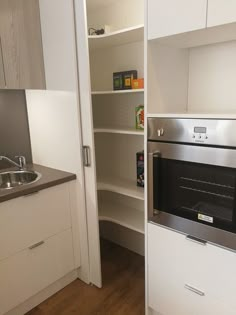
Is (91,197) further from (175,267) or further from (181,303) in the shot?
(181,303)

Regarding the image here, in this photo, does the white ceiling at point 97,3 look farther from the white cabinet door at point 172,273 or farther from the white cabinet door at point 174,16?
the white cabinet door at point 172,273

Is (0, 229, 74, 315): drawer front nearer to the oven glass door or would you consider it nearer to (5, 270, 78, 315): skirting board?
(5, 270, 78, 315): skirting board

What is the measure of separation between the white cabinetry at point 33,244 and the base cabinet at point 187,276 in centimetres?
72

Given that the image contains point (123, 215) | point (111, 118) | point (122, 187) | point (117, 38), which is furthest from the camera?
point (111, 118)

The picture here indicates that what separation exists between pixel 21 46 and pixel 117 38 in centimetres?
70

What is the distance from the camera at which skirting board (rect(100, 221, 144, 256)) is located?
2.44 m

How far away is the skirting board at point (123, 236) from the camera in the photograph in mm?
2442

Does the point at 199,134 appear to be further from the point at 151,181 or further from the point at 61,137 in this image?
the point at 61,137

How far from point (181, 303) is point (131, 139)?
50.5 inches

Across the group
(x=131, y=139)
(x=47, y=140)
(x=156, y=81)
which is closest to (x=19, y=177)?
(x=47, y=140)

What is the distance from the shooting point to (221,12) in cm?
106

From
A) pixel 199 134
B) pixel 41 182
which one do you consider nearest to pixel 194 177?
pixel 199 134

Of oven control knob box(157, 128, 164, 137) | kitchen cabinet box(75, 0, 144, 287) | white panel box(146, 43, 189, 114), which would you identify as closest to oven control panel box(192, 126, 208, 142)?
oven control knob box(157, 128, 164, 137)

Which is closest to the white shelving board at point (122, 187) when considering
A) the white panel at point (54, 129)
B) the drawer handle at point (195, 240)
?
the white panel at point (54, 129)
